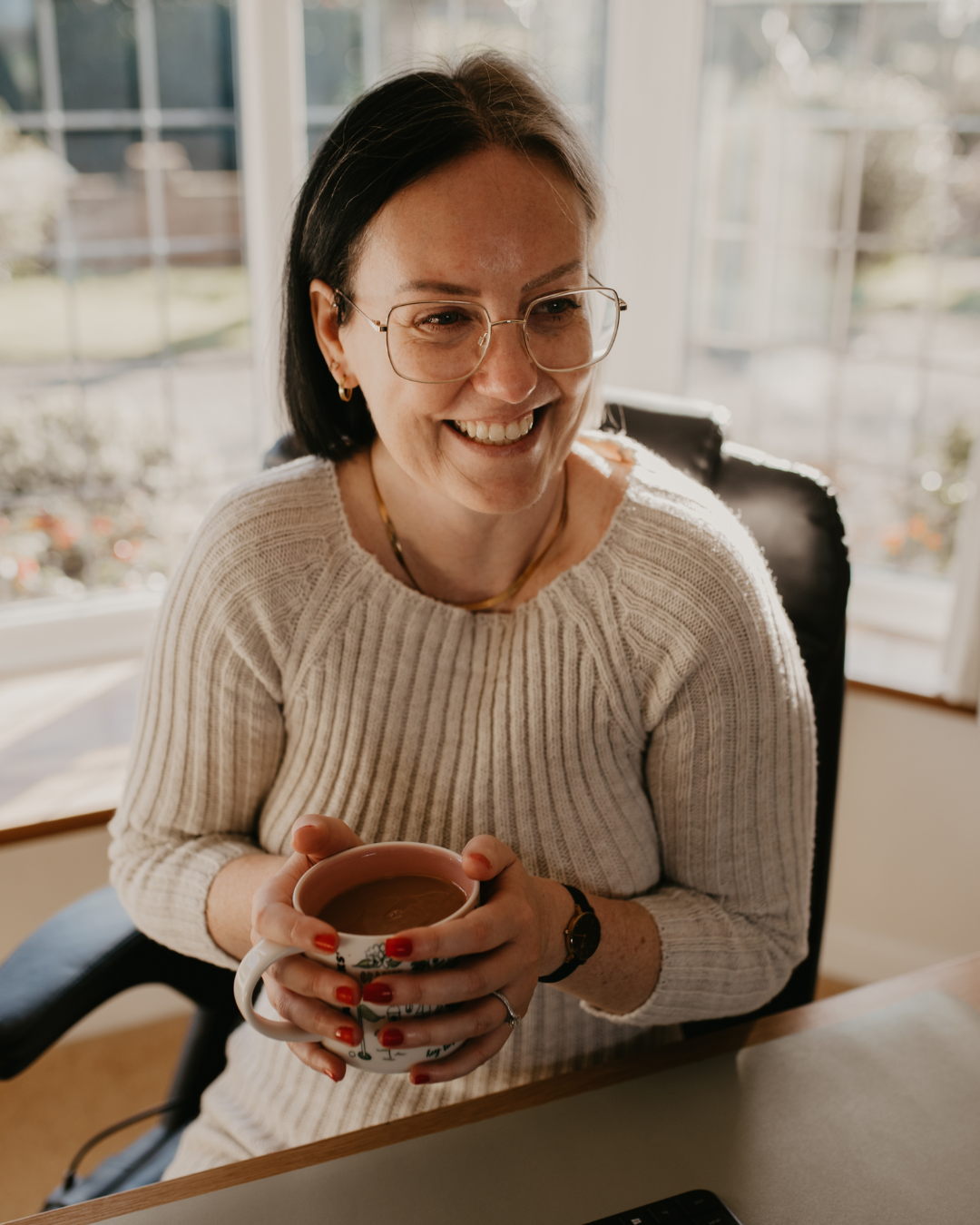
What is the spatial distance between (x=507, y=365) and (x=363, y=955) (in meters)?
0.47

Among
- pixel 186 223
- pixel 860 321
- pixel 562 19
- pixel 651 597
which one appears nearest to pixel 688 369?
pixel 860 321

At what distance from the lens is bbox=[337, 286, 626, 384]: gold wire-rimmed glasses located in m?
0.89

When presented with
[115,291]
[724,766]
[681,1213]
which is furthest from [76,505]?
[681,1213]

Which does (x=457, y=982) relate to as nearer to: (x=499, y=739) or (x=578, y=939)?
(x=578, y=939)

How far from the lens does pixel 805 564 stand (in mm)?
1130

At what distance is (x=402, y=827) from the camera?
40.5 inches

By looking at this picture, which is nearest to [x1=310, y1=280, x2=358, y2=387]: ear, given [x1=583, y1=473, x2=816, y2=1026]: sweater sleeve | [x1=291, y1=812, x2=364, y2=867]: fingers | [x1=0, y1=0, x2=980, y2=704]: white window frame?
[x1=583, y1=473, x2=816, y2=1026]: sweater sleeve

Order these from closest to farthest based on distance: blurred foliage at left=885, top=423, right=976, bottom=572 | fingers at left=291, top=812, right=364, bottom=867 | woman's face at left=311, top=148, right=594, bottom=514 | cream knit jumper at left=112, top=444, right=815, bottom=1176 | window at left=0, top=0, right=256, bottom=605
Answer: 1. fingers at left=291, top=812, right=364, bottom=867
2. woman's face at left=311, top=148, right=594, bottom=514
3. cream knit jumper at left=112, top=444, right=815, bottom=1176
4. window at left=0, top=0, right=256, bottom=605
5. blurred foliage at left=885, top=423, right=976, bottom=572

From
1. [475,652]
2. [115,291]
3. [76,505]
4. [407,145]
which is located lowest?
[475,652]

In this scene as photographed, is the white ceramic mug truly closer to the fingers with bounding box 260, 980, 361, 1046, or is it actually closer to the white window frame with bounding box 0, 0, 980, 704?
the fingers with bounding box 260, 980, 361, 1046

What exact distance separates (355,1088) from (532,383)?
0.65 m

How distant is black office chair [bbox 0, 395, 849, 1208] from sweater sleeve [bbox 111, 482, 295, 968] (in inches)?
3.6

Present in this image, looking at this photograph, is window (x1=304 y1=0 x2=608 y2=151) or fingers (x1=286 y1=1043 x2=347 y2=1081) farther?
window (x1=304 y1=0 x2=608 y2=151)

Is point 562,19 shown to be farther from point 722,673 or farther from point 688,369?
point 722,673
